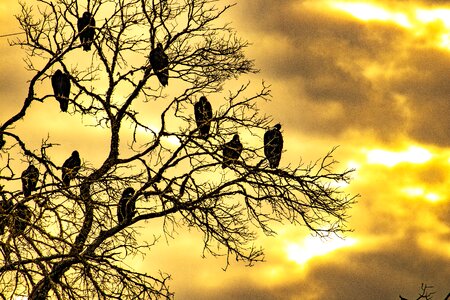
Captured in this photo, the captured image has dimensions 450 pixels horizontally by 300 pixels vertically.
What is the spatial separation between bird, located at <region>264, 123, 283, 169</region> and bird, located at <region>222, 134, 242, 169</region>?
1.44 ft

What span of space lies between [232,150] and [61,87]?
3.06 meters

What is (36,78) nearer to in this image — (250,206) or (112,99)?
(112,99)

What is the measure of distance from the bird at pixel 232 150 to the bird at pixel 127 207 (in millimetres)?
1517

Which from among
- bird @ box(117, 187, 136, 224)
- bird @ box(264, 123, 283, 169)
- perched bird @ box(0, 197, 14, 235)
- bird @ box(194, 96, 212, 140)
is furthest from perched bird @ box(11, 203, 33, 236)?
bird @ box(264, 123, 283, 169)

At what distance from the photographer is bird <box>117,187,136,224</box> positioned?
13789 millimetres

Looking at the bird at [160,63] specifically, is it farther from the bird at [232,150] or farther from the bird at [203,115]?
the bird at [232,150]

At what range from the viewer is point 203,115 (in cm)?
1434

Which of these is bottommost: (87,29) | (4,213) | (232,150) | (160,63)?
(4,213)

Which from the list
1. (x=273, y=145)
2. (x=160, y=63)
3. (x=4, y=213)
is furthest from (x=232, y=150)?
(x=4, y=213)

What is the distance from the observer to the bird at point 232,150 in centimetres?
1386

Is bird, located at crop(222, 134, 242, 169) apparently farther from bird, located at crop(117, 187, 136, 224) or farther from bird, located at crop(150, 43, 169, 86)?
bird, located at crop(150, 43, 169, 86)

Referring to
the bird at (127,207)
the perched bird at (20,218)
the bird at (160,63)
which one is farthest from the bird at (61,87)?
the perched bird at (20,218)

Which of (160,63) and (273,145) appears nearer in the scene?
(273,145)

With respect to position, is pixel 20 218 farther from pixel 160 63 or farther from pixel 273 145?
pixel 160 63
